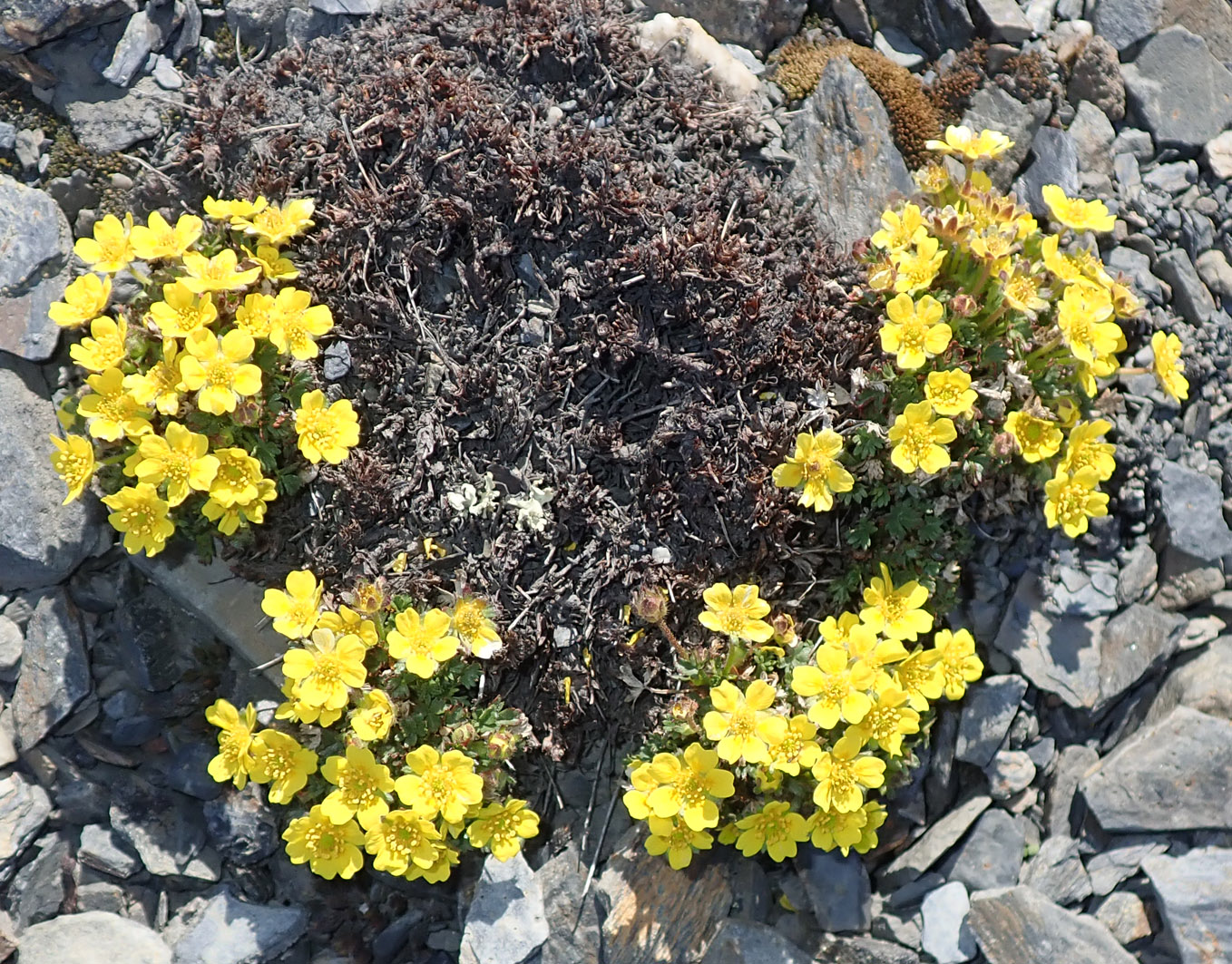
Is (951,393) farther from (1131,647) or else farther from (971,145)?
(1131,647)

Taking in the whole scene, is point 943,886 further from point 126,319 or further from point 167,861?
point 126,319

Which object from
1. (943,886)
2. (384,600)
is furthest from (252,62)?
(943,886)

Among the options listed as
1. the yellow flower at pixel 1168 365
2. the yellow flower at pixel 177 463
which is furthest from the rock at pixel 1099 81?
the yellow flower at pixel 177 463

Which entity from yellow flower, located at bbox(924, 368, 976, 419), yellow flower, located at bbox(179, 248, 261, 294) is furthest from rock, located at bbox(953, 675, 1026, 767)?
yellow flower, located at bbox(179, 248, 261, 294)

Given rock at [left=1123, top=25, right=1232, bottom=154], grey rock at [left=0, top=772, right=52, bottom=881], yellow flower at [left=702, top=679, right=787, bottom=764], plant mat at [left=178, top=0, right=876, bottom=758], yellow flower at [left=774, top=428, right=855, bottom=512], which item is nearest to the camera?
yellow flower at [left=702, top=679, right=787, bottom=764]

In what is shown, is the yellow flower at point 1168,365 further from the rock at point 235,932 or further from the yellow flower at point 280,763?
the rock at point 235,932

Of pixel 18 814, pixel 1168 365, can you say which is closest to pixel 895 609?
pixel 1168 365

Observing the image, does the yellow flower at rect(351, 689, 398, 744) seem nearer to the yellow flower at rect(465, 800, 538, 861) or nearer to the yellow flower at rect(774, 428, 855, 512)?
the yellow flower at rect(465, 800, 538, 861)
